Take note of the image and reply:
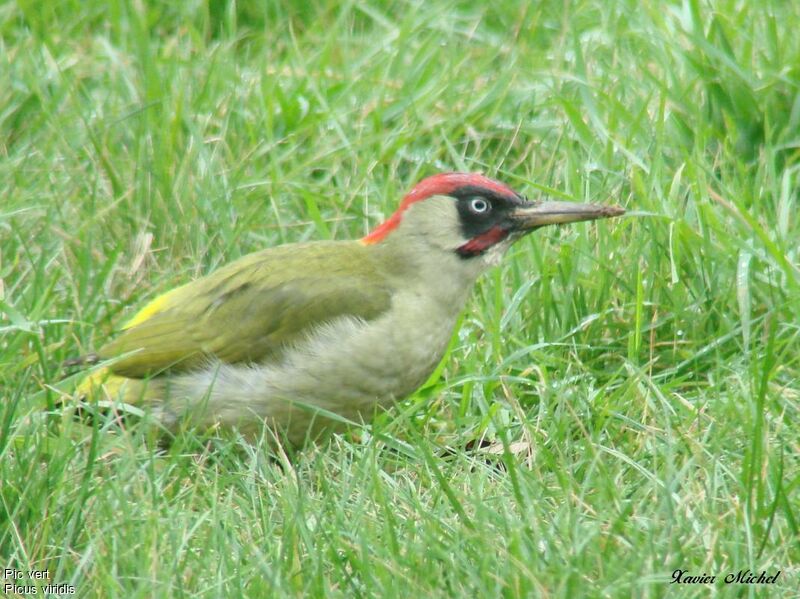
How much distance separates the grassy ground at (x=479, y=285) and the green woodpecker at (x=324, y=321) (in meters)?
0.13

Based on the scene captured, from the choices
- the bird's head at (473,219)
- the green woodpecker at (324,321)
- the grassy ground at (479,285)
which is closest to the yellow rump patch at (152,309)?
the green woodpecker at (324,321)

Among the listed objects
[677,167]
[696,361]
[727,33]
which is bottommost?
[696,361]

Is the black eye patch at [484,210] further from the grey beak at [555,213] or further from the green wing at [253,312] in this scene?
the green wing at [253,312]

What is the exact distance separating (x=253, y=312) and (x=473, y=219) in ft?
2.27

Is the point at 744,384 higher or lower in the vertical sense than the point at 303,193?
lower

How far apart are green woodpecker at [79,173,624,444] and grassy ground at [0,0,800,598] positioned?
13 centimetres

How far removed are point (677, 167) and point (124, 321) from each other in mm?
1829

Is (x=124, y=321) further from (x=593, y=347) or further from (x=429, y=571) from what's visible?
(x=429, y=571)

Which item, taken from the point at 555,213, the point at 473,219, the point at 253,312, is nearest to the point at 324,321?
the point at 253,312

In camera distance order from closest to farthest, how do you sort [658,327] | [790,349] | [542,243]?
[790,349] < [658,327] < [542,243]

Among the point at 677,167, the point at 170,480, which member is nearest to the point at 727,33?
the point at 677,167

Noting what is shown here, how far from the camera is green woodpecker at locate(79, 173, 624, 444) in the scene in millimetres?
4332

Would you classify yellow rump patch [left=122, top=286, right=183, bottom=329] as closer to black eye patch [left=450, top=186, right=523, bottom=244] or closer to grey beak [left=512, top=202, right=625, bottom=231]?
black eye patch [left=450, top=186, right=523, bottom=244]

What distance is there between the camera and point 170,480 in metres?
3.83
